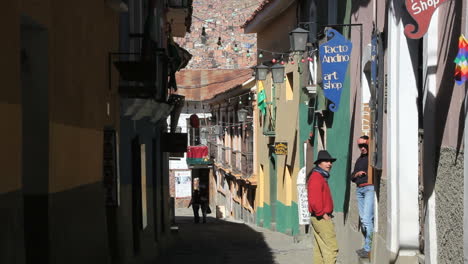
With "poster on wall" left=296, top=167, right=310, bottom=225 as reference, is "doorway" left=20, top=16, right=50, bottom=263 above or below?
above

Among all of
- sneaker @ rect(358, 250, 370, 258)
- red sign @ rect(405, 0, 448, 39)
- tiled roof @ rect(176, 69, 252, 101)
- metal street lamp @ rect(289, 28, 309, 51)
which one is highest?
tiled roof @ rect(176, 69, 252, 101)

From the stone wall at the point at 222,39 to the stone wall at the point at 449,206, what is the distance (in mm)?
45872

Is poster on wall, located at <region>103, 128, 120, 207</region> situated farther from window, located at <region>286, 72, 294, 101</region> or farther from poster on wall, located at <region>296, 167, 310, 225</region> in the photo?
window, located at <region>286, 72, 294, 101</region>

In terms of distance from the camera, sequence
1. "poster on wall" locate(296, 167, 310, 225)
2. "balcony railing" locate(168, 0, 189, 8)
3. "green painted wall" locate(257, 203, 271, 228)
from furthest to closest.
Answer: "green painted wall" locate(257, 203, 271, 228)
"balcony railing" locate(168, 0, 189, 8)
"poster on wall" locate(296, 167, 310, 225)

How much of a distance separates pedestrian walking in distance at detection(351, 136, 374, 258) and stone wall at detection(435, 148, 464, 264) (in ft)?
11.6

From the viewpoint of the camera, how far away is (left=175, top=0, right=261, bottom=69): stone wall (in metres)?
56.9

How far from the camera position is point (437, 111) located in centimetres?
770

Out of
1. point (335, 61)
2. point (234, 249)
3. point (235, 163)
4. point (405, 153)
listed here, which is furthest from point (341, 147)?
point (235, 163)

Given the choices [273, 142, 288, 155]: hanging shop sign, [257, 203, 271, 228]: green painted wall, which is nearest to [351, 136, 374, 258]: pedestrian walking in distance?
[273, 142, 288, 155]: hanging shop sign

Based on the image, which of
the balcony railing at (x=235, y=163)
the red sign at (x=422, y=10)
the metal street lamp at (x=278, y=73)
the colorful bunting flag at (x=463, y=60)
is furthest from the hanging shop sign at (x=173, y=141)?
the colorful bunting flag at (x=463, y=60)

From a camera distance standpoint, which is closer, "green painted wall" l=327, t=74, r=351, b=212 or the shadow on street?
"green painted wall" l=327, t=74, r=351, b=212

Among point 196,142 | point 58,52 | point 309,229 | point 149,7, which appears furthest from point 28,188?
point 196,142

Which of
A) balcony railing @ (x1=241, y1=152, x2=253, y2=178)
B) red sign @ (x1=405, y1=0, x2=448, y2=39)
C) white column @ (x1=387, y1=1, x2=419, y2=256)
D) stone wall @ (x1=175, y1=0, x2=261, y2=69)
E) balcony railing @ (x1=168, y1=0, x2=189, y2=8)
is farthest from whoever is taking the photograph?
stone wall @ (x1=175, y1=0, x2=261, y2=69)

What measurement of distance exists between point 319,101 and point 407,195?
25.8ft
